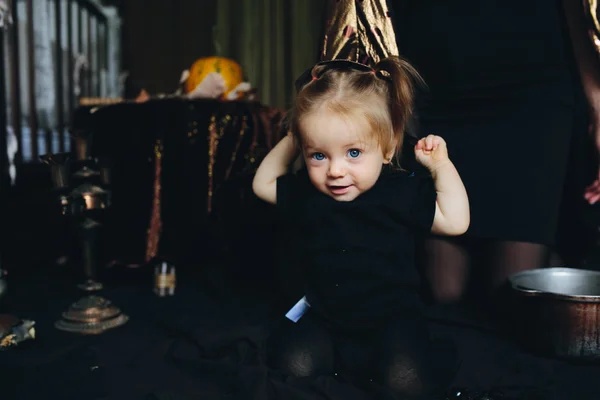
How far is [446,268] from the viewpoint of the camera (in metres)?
1.41

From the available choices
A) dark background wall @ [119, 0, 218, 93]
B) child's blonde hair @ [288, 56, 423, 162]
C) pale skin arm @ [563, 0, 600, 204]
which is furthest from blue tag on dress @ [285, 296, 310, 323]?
dark background wall @ [119, 0, 218, 93]

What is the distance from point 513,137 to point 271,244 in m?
0.74

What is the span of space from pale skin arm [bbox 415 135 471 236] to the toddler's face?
78 millimetres

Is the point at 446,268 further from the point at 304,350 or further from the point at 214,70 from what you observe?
the point at 214,70

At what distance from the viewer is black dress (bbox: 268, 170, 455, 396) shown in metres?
0.96

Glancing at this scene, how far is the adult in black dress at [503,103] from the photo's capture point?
1.24 metres

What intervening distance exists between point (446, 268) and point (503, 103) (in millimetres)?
409

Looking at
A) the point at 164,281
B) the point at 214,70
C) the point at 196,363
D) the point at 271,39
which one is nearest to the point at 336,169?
the point at 196,363

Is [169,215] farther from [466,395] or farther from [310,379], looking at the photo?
[466,395]

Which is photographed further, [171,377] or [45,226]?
[45,226]

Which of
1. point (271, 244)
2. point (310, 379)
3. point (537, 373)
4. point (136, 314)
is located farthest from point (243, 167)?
point (537, 373)

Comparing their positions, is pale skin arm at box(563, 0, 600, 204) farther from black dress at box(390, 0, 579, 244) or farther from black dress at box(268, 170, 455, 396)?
black dress at box(268, 170, 455, 396)

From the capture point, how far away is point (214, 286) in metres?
1.68

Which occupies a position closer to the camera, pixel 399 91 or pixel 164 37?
pixel 399 91
